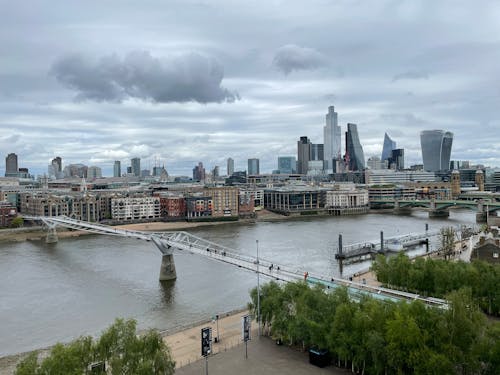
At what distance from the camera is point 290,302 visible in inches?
566

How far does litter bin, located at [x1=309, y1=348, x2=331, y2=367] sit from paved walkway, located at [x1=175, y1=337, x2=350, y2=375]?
4.7 inches

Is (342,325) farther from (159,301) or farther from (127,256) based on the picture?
(127,256)

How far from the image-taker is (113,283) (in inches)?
979

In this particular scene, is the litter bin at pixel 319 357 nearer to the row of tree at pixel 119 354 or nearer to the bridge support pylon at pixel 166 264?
the row of tree at pixel 119 354

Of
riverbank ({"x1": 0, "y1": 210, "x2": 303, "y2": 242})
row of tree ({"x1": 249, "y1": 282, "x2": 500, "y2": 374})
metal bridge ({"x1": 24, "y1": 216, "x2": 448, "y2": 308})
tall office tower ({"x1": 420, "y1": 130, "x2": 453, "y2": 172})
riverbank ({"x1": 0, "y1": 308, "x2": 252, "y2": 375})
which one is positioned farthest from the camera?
tall office tower ({"x1": 420, "y1": 130, "x2": 453, "y2": 172})

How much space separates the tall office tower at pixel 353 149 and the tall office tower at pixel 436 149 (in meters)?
26.2

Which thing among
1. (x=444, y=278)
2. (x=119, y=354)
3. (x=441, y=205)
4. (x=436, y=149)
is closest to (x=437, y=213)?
(x=441, y=205)

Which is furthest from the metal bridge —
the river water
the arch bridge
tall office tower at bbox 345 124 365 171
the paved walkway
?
tall office tower at bbox 345 124 365 171

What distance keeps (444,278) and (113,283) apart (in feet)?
55.1

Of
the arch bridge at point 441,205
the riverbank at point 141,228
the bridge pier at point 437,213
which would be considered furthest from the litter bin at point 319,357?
the bridge pier at point 437,213

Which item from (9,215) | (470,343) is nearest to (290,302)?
(470,343)

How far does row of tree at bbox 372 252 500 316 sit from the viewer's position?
642 inches

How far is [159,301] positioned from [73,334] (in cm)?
477

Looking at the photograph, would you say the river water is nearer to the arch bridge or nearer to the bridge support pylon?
the bridge support pylon
